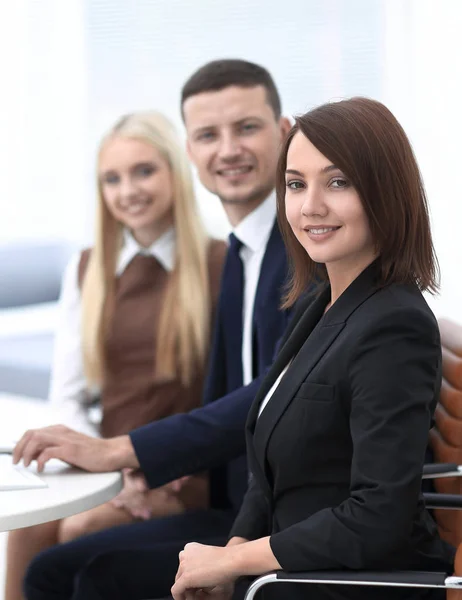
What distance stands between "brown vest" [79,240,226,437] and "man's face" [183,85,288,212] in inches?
12.5

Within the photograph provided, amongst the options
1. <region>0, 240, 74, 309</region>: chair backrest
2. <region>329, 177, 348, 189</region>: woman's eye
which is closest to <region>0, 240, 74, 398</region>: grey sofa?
<region>0, 240, 74, 309</region>: chair backrest

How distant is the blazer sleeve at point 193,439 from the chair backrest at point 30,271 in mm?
4409

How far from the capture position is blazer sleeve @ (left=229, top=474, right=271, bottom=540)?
1.91 metres

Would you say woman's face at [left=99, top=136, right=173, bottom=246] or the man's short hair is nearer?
the man's short hair

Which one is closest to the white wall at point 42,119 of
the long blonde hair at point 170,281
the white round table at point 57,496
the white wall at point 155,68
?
the white wall at point 155,68

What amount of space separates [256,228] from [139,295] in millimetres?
474

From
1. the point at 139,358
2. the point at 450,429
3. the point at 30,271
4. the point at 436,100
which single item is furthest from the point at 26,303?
the point at 450,429

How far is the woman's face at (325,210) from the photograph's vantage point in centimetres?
162

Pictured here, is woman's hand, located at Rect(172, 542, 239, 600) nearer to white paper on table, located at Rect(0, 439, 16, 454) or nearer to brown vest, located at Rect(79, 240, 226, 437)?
white paper on table, located at Rect(0, 439, 16, 454)

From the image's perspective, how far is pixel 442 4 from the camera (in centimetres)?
569

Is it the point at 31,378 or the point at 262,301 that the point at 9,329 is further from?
the point at 262,301

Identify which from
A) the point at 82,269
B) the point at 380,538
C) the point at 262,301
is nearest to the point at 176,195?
the point at 82,269

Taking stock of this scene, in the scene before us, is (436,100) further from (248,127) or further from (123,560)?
(123,560)

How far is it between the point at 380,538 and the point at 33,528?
1179 mm
